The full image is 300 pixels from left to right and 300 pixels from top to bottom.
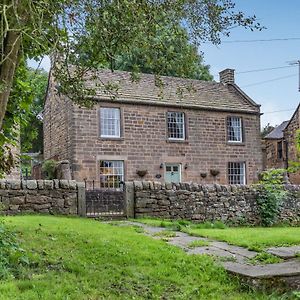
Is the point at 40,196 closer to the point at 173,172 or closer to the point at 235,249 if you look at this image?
the point at 235,249

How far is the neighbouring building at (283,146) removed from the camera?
30.1 metres

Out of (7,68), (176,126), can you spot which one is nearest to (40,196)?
(7,68)

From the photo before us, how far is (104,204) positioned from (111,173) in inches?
330

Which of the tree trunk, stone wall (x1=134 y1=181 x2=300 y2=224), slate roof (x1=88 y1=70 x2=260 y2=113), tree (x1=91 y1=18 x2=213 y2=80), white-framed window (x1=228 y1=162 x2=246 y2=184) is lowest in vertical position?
stone wall (x1=134 y1=181 x2=300 y2=224)

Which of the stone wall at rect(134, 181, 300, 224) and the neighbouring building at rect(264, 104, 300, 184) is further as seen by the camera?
the neighbouring building at rect(264, 104, 300, 184)

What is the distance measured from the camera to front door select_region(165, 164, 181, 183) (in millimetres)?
24656

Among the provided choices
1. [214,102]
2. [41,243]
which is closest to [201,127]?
[214,102]

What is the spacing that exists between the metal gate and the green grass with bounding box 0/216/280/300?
640 centimetres

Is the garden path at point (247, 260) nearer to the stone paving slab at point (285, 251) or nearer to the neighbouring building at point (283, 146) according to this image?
the stone paving slab at point (285, 251)

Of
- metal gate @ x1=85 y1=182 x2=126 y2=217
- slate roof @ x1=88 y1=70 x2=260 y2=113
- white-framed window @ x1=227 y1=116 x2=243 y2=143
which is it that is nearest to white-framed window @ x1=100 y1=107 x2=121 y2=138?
slate roof @ x1=88 y1=70 x2=260 y2=113

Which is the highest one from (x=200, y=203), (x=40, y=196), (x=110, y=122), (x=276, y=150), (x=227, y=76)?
(x=227, y=76)

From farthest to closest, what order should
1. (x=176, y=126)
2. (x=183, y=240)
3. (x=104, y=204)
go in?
(x=176, y=126) < (x=104, y=204) < (x=183, y=240)

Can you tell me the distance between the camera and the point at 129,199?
1427 centimetres

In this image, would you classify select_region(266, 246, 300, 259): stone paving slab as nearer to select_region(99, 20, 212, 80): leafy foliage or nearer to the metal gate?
select_region(99, 20, 212, 80): leafy foliage
